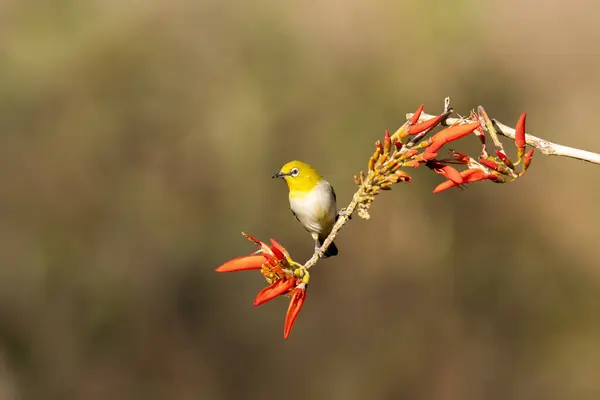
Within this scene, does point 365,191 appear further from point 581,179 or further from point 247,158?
point 581,179

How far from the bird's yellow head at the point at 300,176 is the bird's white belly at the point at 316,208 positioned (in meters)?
0.02

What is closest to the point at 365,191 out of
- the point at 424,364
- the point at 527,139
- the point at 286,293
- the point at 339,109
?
the point at 286,293

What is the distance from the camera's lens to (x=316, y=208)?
6.37 feet

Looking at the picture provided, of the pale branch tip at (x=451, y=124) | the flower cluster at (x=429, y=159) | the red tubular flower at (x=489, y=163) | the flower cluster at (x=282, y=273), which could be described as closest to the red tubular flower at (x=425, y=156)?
the flower cluster at (x=429, y=159)

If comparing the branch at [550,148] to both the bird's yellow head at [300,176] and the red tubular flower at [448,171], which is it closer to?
the red tubular flower at [448,171]

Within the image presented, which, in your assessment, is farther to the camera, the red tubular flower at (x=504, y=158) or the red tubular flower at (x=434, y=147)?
the red tubular flower at (x=504, y=158)

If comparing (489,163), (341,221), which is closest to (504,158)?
(489,163)

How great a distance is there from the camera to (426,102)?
7.71 meters

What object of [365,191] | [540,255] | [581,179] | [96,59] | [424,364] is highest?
[365,191]

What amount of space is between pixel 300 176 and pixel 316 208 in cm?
10

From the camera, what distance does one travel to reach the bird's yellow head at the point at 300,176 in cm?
192

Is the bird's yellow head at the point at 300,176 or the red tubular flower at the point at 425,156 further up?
the red tubular flower at the point at 425,156

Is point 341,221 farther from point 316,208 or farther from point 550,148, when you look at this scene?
point 316,208

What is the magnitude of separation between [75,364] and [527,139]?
6.86m
